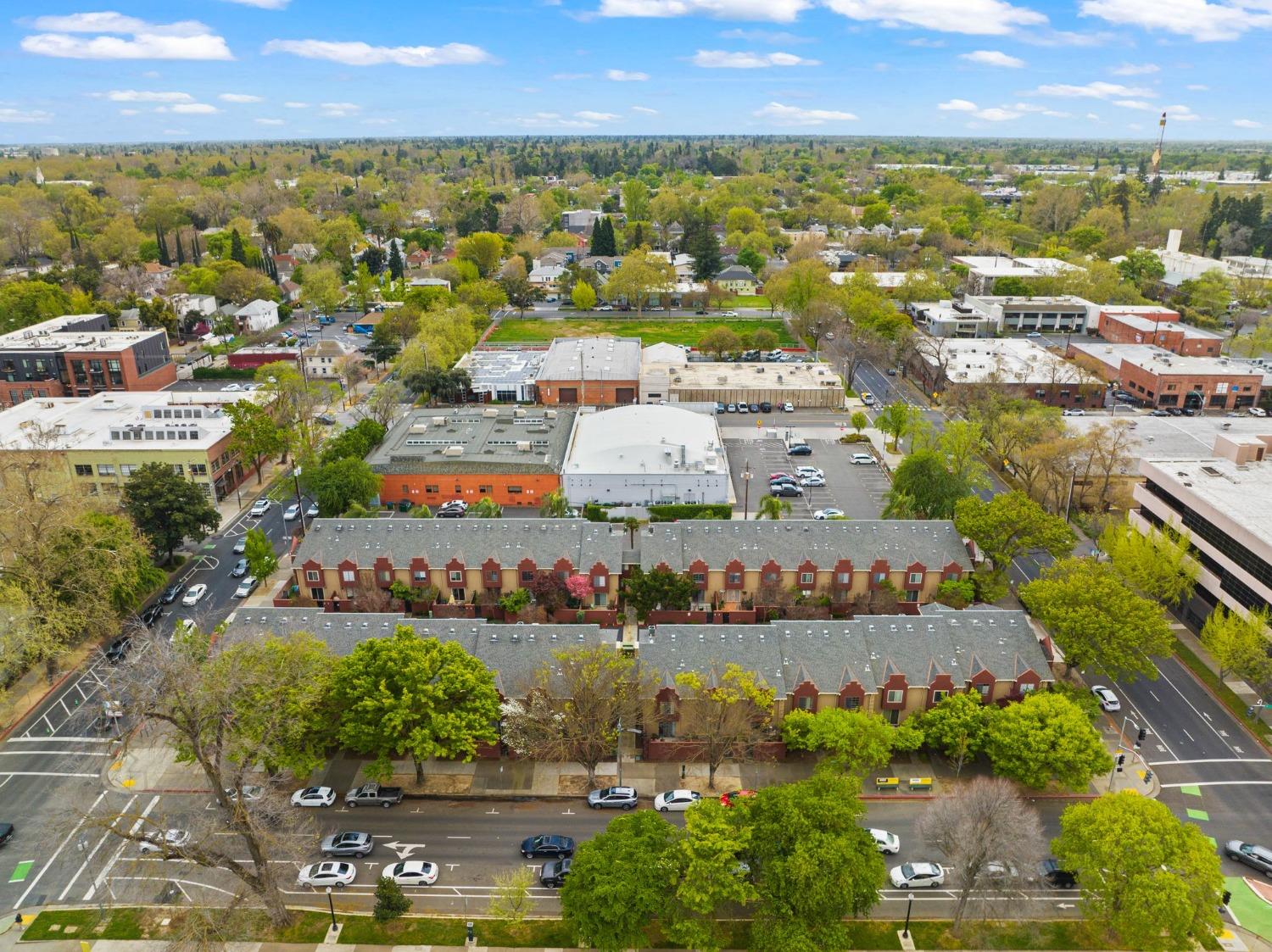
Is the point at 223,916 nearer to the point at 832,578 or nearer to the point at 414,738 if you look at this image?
the point at 414,738

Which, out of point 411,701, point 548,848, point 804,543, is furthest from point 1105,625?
point 411,701

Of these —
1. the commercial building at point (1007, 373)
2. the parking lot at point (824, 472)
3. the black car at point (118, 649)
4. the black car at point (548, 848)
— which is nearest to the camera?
the black car at point (548, 848)

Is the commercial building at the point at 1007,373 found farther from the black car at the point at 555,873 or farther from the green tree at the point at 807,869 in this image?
the black car at the point at 555,873

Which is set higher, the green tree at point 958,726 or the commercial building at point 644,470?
the commercial building at point 644,470

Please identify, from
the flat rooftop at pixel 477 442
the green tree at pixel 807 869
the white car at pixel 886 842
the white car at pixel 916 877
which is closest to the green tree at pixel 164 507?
the flat rooftop at pixel 477 442

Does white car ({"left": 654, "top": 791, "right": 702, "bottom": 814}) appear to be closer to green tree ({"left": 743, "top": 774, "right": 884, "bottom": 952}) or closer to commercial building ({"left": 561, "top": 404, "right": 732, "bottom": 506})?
green tree ({"left": 743, "top": 774, "right": 884, "bottom": 952})

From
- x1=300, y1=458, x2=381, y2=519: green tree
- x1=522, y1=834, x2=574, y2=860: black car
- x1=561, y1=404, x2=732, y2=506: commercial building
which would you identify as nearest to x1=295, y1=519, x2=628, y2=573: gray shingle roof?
x1=300, y1=458, x2=381, y2=519: green tree

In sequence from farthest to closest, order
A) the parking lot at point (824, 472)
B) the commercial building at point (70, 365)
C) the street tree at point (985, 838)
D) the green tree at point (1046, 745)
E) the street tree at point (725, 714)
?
the commercial building at point (70, 365) < the parking lot at point (824, 472) < the street tree at point (725, 714) < the green tree at point (1046, 745) < the street tree at point (985, 838)

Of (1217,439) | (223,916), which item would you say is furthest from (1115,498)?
(223,916)
